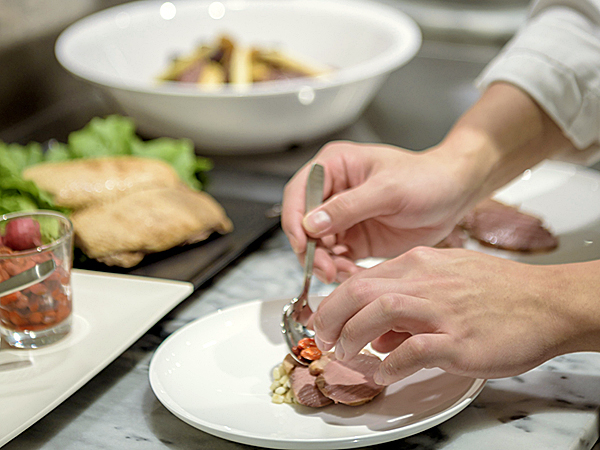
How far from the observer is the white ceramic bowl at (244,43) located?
1403mm

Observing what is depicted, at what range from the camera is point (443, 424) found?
0.77 m

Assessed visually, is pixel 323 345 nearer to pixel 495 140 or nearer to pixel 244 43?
pixel 495 140

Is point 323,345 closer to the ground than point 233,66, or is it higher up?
closer to the ground

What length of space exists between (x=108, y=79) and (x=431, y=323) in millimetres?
988

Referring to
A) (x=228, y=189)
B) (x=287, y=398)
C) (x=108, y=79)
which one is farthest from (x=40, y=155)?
(x=287, y=398)

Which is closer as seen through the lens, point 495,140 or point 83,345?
point 83,345

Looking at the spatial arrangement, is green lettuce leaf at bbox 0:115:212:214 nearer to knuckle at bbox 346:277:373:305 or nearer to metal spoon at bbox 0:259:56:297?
metal spoon at bbox 0:259:56:297

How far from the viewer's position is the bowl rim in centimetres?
137

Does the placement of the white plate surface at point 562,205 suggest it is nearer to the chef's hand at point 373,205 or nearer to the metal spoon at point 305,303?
the chef's hand at point 373,205

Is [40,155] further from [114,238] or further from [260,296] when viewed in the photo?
[260,296]

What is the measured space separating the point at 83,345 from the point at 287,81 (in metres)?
0.91

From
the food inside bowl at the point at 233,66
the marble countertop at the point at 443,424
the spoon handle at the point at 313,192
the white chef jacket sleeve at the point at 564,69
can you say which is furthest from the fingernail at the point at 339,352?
the food inside bowl at the point at 233,66

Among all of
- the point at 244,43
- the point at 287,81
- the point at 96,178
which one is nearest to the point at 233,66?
the point at 287,81

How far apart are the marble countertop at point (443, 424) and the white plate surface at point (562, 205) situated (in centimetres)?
28
